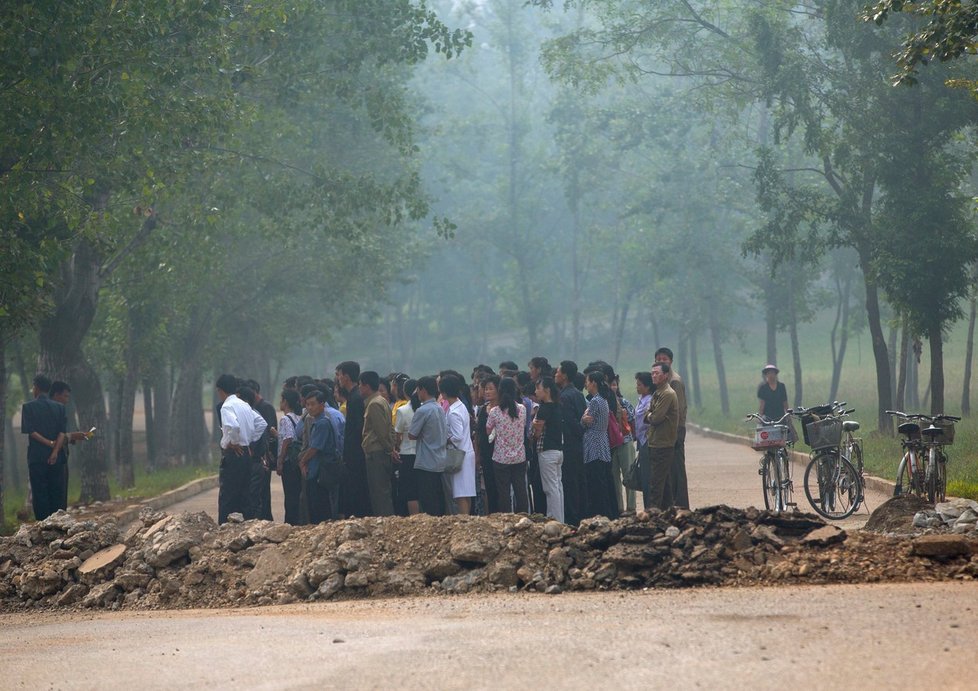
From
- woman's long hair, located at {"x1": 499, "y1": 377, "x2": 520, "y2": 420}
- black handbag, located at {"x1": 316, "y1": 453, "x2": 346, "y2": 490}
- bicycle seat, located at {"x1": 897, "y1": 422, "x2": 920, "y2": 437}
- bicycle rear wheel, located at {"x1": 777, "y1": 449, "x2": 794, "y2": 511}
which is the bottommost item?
bicycle rear wheel, located at {"x1": 777, "y1": 449, "x2": 794, "y2": 511}

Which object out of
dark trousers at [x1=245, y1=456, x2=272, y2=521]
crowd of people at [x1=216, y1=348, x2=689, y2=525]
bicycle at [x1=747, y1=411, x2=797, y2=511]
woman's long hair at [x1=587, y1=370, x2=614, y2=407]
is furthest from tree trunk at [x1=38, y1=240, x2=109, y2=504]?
bicycle at [x1=747, y1=411, x2=797, y2=511]

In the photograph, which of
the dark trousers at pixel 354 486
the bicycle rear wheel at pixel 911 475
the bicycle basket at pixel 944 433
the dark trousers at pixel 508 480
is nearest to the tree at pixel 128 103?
the dark trousers at pixel 354 486

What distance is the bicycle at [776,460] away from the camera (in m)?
14.8

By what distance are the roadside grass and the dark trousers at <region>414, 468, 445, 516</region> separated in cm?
532

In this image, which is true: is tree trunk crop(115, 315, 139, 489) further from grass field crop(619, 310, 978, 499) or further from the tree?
grass field crop(619, 310, 978, 499)

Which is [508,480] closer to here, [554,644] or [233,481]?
[233,481]

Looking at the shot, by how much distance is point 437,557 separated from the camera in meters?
11.4

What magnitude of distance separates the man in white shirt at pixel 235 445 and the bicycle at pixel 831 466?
576 cm

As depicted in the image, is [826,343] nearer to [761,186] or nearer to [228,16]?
[761,186]

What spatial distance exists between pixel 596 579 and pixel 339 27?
16657 mm

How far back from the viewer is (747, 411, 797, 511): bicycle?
14.8m

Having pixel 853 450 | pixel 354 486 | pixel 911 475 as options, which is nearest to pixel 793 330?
pixel 853 450

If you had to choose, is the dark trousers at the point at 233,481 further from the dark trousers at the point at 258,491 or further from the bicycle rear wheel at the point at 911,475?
the bicycle rear wheel at the point at 911,475

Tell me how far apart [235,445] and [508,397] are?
9.37 ft
